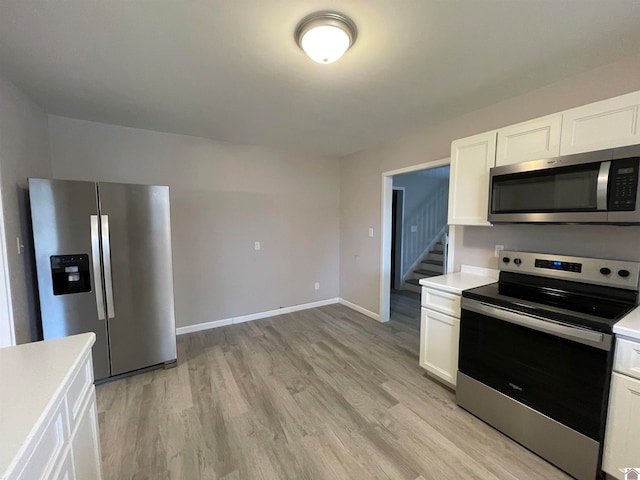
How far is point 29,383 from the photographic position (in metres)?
0.94

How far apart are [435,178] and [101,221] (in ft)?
19.9

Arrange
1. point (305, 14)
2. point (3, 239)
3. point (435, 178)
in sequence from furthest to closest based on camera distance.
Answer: point (435, 178)
point (3, 239)
point (305, 14)

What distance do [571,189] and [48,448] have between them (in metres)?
2.77

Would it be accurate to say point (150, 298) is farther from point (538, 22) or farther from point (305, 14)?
point (538, 22)

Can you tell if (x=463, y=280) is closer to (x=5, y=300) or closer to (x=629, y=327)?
(x=629, y=327)

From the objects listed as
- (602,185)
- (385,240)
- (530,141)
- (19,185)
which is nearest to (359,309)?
(385,240)

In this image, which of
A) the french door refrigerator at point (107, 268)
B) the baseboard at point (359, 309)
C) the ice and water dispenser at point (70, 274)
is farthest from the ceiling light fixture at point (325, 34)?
the baseboard at point (359, 309)

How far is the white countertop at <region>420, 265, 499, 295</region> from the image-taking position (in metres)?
2.23

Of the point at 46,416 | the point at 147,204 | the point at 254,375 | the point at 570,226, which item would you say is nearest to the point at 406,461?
the point at 254,375

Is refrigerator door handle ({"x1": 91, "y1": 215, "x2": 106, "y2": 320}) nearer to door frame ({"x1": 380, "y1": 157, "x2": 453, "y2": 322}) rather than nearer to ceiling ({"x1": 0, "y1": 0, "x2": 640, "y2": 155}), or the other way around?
ceiling ({"x1": 0, "y1": 0, "x2": 640, "y2": 155})

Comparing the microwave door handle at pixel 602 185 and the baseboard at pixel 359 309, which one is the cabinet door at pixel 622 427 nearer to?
the microwave door handle at pixel 602 185

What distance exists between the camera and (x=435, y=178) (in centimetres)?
616

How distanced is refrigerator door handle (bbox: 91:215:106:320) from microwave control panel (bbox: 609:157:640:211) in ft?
12.1

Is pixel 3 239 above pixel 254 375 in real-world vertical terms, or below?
above
